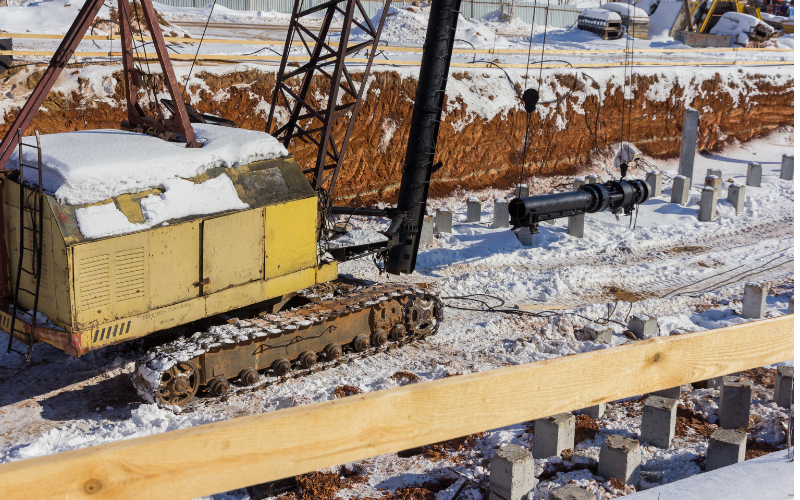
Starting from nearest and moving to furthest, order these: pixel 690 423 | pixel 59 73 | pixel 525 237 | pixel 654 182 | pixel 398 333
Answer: pixel 690 423 → pixel 59 73 → pixel 398 333 → pixel 525 237 → pixel 654 182

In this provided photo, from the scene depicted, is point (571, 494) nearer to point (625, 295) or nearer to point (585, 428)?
point (585, 428)

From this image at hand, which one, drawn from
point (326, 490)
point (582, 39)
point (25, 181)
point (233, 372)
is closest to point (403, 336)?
point (233, 372)

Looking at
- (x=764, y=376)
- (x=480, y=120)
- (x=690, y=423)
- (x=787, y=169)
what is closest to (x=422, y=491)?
(x=690, y=423)

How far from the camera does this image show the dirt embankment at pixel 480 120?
16922 mm

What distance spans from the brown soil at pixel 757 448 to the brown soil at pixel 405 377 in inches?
148

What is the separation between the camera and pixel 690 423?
27.2 feet

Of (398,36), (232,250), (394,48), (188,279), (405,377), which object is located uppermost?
(398,36)

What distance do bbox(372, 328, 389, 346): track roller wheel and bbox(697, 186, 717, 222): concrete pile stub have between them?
10.0m

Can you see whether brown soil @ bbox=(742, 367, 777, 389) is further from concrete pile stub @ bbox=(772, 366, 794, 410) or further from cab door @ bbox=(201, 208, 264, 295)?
cab door @ bbox=(201, 208, 264, 295)

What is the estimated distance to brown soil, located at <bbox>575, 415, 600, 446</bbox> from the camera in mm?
7918

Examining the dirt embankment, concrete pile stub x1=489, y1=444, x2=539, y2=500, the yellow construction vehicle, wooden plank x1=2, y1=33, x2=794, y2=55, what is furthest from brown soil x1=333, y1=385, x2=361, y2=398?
the yellow construction vehicle

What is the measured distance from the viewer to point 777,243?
15.5 m

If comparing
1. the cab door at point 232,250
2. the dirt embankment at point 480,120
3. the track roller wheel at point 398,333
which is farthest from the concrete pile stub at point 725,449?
the dirt embankment at point 480,120

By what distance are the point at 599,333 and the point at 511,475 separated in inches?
173
